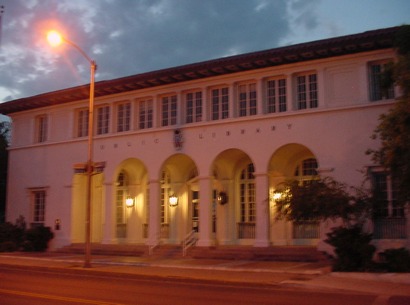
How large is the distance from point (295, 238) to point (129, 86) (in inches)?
417

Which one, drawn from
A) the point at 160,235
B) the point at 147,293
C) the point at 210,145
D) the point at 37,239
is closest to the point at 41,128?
the point at 37,239

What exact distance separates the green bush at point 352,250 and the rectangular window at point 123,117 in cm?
1322

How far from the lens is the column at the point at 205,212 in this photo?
25.3 metres

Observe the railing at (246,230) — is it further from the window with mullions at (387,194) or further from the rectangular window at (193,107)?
the window with mullions at (387,194)

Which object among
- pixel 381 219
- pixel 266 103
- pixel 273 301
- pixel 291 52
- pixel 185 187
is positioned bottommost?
pixel 273 301

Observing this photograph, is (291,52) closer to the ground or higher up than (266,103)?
higher up

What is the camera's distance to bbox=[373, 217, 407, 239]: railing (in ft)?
70.6

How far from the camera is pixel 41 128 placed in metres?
32.4

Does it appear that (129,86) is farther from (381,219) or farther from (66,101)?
(381,219)

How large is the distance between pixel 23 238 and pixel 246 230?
1201cm

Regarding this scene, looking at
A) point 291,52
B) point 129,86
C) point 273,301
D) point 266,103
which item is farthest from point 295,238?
point 273,301

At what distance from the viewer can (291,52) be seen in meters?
23.3

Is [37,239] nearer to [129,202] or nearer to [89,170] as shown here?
[129,202]

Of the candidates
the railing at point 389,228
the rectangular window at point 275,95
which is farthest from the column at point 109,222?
the railing at point 389,228
